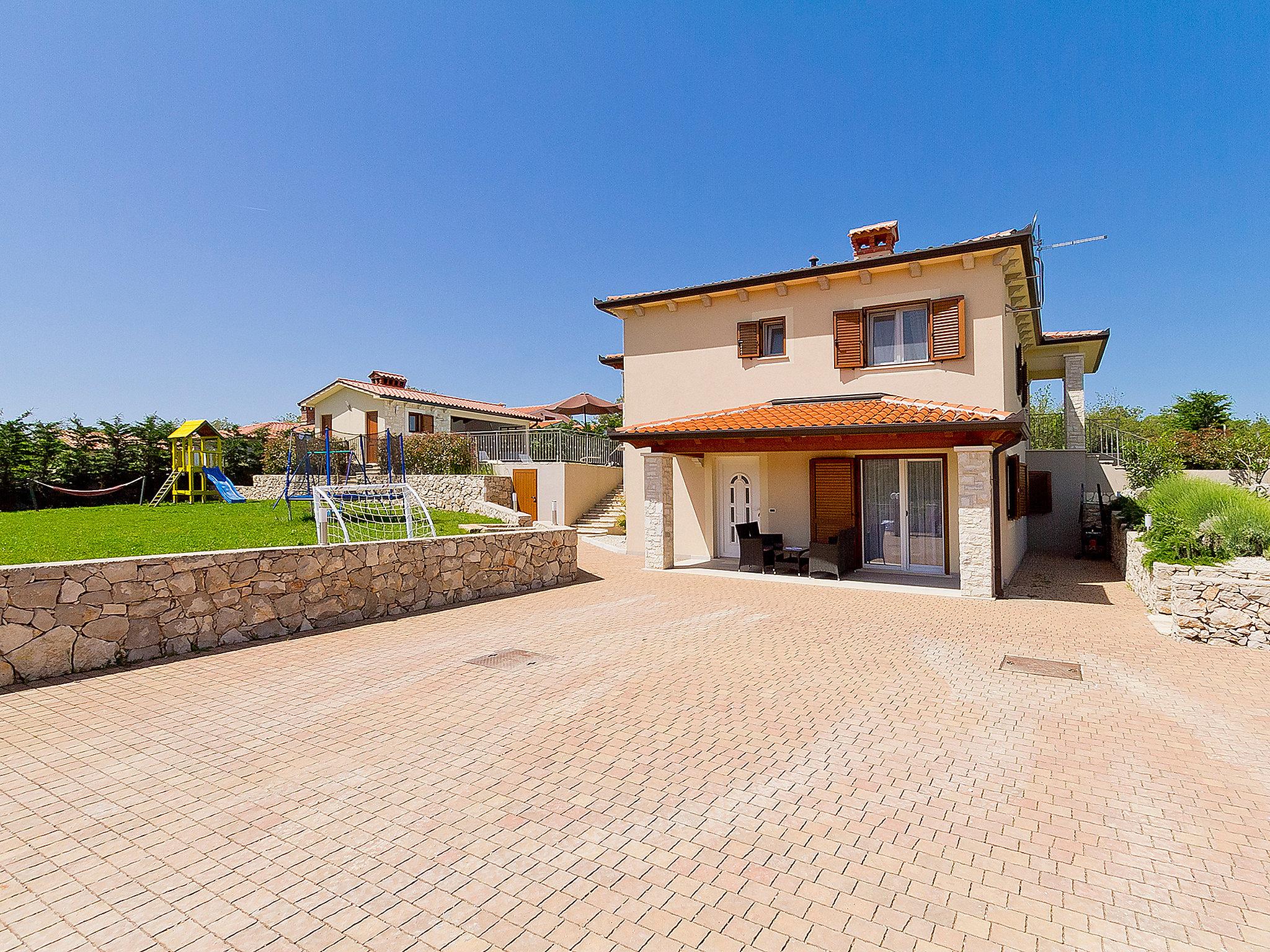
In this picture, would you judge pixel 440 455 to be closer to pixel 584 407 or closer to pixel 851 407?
pixel 584 407

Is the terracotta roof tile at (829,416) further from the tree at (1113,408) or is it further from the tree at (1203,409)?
the tree at (1113,408)

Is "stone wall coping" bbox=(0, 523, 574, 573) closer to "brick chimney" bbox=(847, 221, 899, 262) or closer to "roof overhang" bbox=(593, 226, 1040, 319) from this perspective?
"roof overhang" bbox=(593, 226, 1040, 319)

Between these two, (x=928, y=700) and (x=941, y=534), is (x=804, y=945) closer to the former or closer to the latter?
(x=928, y=700)

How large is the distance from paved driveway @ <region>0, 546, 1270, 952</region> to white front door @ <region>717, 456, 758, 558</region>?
773 cm

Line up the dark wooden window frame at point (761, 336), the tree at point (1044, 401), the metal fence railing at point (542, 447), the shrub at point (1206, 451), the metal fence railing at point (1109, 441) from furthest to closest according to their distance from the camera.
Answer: the tree at point (1044, 401), the metal fence railing at point (542, 447), the metal fence railing at point (1109, 441), the shrub at point (1206, 451), the dark wooden window frame at point (761, 336)

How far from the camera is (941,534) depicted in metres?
12.9

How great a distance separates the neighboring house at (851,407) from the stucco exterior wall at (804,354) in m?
0.03

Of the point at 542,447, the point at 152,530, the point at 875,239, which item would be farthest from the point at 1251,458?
the point at 152,530

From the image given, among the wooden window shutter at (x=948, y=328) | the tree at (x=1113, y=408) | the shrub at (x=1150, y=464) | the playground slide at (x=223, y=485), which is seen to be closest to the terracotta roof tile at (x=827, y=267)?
the wooden window shutter at (x=948, y=328)

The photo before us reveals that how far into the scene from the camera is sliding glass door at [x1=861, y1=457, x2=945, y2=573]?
42.4 ft

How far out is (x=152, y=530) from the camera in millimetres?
12664

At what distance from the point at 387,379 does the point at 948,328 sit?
30921mm

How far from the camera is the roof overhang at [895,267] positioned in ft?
38.7

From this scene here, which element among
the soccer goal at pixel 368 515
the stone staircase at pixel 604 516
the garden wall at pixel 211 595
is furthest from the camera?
the stone staircase at pixel 604 516
